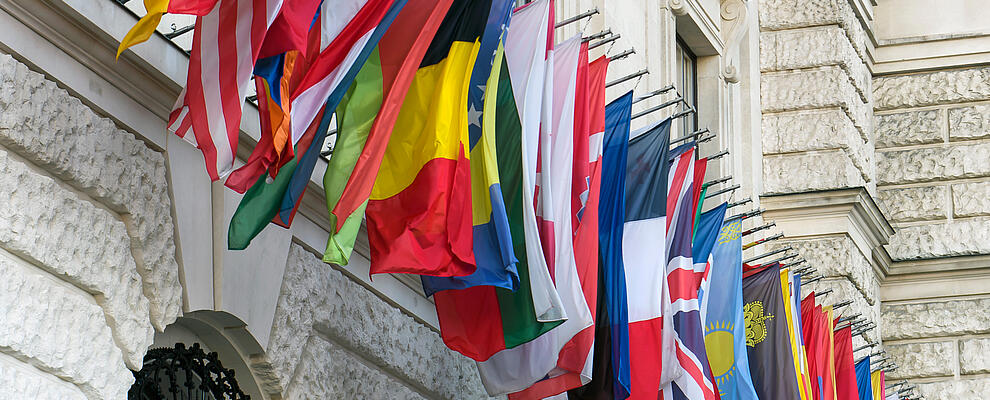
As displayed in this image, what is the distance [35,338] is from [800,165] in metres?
15.5

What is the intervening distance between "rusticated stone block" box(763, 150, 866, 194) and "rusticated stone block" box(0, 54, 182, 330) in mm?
14251

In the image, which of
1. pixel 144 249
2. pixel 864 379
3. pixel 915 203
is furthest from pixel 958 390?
pixel 144 249

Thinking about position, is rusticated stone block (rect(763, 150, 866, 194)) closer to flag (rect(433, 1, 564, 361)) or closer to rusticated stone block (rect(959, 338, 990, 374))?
rusticated stone block (rect(959, 338, 990, 374))

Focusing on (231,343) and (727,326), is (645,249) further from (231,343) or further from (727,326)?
(231,343)

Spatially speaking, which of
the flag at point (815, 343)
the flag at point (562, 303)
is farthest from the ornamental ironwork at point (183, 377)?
the flag at point (815, 343)

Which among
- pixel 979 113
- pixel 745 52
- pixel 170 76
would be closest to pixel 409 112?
pixel 170 76

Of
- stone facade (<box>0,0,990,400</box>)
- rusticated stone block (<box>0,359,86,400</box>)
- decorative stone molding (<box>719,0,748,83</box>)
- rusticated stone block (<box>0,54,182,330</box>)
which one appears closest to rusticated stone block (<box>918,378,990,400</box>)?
stone facade (<box>0,0,990,400</box>)

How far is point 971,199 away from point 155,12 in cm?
1753

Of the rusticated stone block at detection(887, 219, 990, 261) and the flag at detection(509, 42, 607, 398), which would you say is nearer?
the flag at detection(509, 42, 607, 398)

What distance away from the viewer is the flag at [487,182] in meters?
8.07

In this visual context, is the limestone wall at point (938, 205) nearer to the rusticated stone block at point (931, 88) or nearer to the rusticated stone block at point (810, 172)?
the rusticated stone block at point (931, 88)

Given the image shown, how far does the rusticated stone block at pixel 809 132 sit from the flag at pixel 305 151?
13734 mm

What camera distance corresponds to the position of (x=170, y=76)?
7648 millimetres

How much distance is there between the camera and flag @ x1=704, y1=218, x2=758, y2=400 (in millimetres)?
12234
